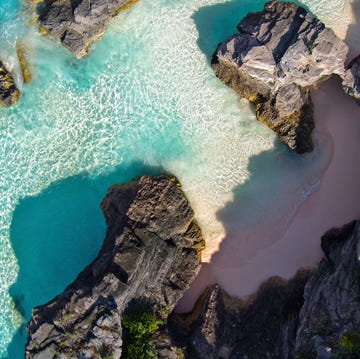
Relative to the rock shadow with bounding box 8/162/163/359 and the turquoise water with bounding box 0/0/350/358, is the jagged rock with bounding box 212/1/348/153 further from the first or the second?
the rock shadow with bounding box 8/162/163/359

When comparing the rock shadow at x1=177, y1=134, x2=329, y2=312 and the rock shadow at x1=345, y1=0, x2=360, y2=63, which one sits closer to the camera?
the rock shadow at x1=177, y1=134, x2=329, y2=312

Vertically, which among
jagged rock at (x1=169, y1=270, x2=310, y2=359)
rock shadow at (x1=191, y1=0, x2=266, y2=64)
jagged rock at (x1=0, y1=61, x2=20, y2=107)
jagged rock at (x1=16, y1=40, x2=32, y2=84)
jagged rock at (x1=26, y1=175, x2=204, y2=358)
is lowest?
jagged rock at (x1=169, y1=270, x2=310, y2=359)

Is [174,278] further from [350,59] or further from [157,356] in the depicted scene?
[350,59]

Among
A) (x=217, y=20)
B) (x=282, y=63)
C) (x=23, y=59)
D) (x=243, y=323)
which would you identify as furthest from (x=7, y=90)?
(x=243, y=323)

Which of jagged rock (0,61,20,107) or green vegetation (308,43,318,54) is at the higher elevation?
green vegetation (308,43,318,54)

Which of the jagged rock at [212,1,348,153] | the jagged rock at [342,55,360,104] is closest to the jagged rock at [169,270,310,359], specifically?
the jagged rock at [212,1,348,153]

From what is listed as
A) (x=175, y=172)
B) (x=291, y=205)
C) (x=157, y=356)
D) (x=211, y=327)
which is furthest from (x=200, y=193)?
(x=157, y=356)

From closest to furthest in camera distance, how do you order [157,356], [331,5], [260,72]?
[157,356] → [260,72] → [331,5]
